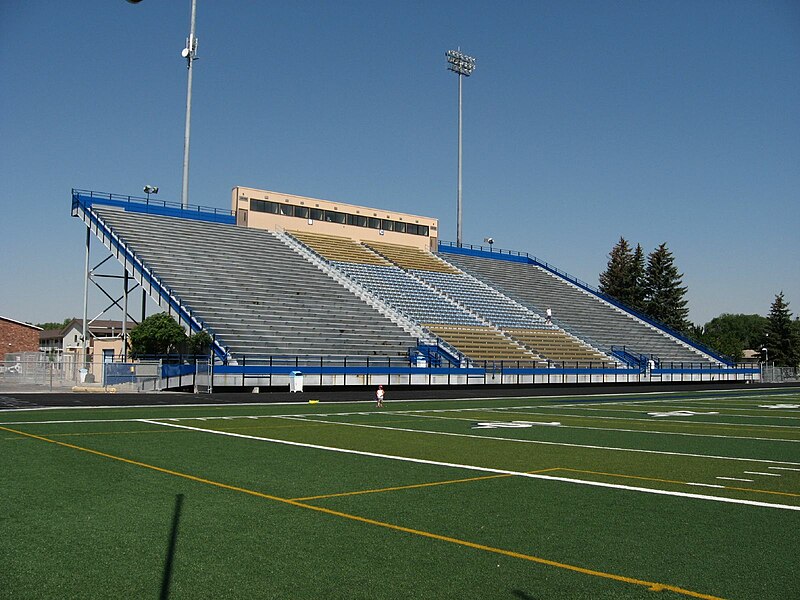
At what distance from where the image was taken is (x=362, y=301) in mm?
42594

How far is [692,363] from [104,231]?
121 ft

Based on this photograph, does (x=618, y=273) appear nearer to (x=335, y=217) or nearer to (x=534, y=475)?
(x=335, y=217)

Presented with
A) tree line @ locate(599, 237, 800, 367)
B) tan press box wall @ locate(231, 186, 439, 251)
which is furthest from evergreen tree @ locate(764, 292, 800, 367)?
tan press box wall @ locate(231, 186, 439, 251)

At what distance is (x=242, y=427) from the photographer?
15.9m

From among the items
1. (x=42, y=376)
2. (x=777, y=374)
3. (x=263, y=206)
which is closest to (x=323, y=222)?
(x=263, y=206)

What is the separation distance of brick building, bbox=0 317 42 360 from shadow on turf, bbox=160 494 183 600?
6721cm

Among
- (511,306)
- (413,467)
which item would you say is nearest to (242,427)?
(413,467)

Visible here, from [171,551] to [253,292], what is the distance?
1319 inches

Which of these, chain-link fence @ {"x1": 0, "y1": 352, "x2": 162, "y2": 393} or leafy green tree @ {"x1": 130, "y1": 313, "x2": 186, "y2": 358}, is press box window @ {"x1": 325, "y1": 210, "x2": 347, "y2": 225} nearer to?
chain-link fence @ {"x1": 0, "y1": 352, "x2": 162, "y2": 393}

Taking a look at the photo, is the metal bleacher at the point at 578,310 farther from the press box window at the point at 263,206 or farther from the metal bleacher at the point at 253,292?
the metal bleacher at the point at 253,292

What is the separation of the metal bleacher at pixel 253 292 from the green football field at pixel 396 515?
66.7 feet

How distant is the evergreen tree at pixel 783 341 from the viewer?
75938 mm

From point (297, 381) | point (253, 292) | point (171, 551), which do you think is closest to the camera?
point (171, 551)

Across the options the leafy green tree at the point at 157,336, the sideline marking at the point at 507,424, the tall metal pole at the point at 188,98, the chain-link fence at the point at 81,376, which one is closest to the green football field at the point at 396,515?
the sideline marking at the point at 507,424
